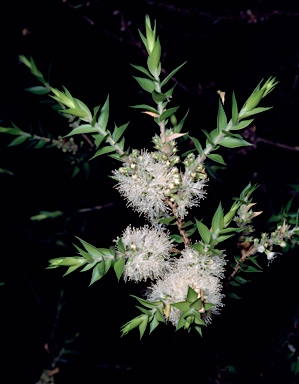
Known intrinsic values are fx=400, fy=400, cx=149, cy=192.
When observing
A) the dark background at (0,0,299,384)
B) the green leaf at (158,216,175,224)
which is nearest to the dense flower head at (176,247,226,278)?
the green leaf at (158,216,175,224)

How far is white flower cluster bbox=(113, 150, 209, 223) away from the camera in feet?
4.27

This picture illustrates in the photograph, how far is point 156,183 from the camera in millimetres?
1298

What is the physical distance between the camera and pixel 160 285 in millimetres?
1356

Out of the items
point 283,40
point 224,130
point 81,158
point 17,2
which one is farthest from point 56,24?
point 224,130

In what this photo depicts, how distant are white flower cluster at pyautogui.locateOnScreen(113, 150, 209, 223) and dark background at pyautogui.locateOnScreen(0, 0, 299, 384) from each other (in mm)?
1312

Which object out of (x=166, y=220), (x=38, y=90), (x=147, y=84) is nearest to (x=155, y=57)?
(x=147, y=84)

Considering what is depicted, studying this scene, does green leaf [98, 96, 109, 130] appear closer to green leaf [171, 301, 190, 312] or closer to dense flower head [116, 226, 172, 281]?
dense flower head [116, 226, 172, 281]

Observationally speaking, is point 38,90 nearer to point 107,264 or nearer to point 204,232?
point 107,264

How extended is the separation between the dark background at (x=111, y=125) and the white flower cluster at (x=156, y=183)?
1.31m

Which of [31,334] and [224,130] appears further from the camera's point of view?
[31,334]

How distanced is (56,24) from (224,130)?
7.62ft

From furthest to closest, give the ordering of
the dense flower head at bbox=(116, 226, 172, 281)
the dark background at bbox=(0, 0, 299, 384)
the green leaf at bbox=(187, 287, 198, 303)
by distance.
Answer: the dark background at bbox=(0, 0, 299, 384)
the dense flower head at bbox=(116, 226, 172, 281)
the green leaf at bbox=(187, 287, 198, 303)

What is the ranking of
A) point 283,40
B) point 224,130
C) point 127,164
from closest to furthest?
point 224,130, point 127,164, point 283,40

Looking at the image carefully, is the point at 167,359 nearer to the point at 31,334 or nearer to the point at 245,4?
the point at 31,334
